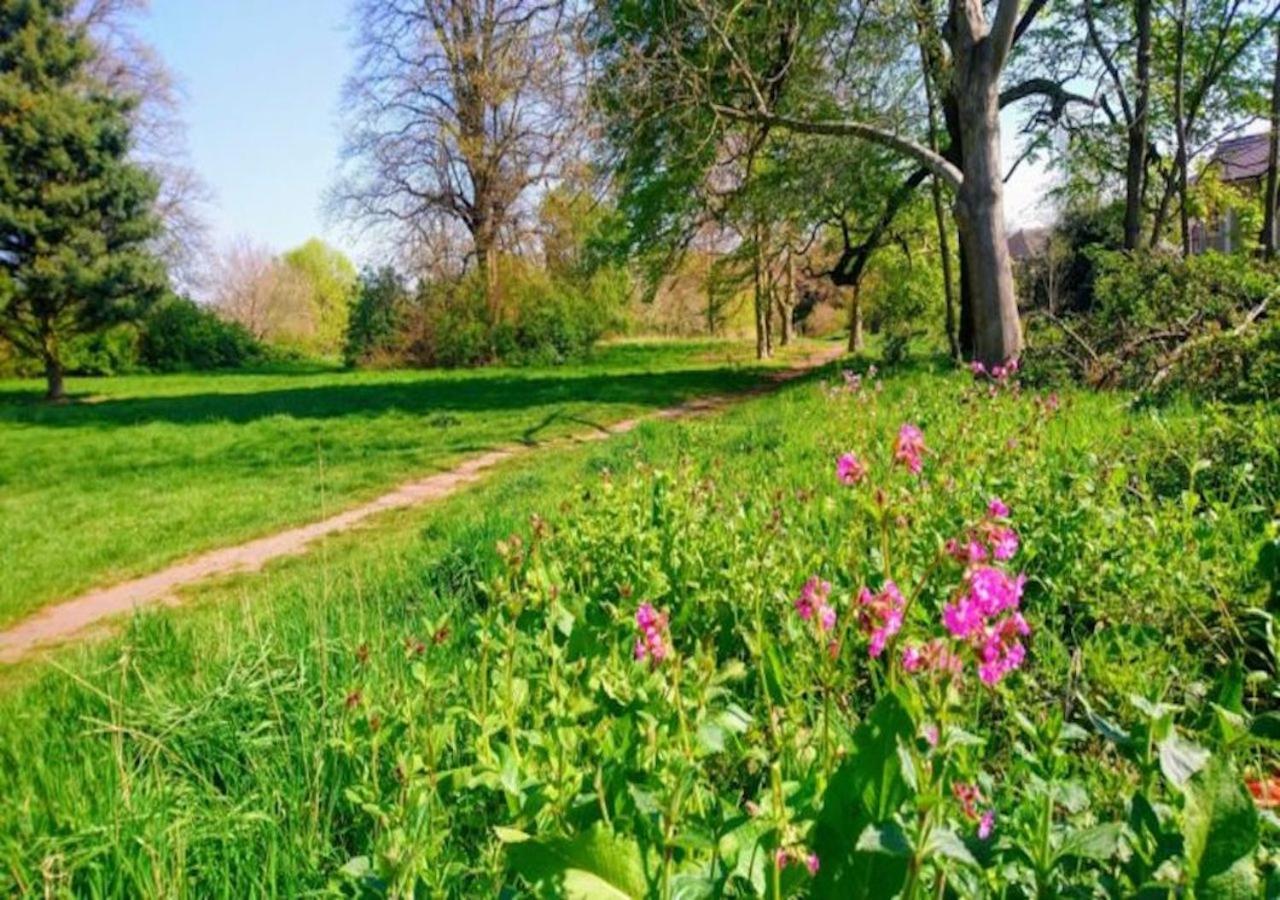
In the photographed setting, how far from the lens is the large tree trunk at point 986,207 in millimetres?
10430

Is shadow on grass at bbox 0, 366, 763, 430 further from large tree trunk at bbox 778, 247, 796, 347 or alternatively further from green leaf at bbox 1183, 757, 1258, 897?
large tree trunk at bbox 778, 247, 796, 347

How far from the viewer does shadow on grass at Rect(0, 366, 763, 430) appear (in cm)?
1689

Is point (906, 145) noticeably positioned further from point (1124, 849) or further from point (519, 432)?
point (1124, 849)

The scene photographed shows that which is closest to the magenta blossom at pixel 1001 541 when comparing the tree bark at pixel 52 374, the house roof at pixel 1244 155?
the house roof at pixel 1244 155

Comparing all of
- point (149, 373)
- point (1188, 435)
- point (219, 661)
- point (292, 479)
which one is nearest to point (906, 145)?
point (1188, 435)

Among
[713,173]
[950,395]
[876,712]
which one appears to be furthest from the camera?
[713,173]

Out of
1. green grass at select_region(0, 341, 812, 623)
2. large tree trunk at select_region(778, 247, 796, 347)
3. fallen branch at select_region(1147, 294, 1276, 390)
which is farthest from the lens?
large tree trunk at select_region(778, 247, 796, 347)

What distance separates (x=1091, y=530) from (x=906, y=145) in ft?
33.1

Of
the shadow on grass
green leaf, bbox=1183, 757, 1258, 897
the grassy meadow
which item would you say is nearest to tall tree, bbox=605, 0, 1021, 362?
the shadow on grass

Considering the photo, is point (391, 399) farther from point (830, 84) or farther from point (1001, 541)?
point (1001, 541)

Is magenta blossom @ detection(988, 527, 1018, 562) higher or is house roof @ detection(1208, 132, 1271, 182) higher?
house roof @ detection(1208, 132, 1271, 182)

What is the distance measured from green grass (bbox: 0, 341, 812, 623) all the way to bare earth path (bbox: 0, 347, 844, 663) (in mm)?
233

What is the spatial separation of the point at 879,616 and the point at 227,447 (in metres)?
13.8

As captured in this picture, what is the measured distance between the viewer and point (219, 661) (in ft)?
9.71
